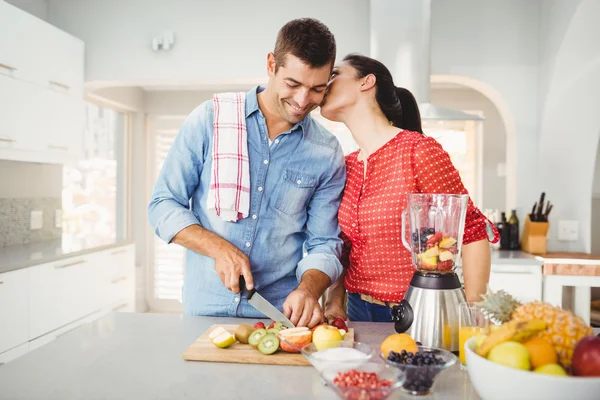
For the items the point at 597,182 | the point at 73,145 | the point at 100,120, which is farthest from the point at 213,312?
the point at 100,120

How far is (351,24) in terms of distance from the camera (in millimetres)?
3750

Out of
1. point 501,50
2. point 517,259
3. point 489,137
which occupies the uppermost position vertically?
point 501,50

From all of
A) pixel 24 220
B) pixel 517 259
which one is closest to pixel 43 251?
pixel 24 220

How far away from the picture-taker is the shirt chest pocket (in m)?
1.73

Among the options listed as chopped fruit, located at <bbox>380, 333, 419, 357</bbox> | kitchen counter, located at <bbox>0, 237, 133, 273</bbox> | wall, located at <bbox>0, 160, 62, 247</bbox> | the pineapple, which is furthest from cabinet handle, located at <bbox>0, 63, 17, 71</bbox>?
the pineapple

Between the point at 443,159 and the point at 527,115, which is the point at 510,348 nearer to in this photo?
the point at 443,159

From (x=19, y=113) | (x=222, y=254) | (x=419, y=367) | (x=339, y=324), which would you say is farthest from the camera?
(x=19, y=113)

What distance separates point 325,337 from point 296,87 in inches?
30.2

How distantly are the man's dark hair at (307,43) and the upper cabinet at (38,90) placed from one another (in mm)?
2119

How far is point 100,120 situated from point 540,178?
411 centimetres

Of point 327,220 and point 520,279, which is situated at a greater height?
point 327,220

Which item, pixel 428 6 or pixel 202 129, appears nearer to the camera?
Result: pixel 202 129

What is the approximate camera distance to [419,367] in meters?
0.99

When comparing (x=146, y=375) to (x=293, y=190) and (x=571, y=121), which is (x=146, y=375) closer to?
(x=293, y=190)
